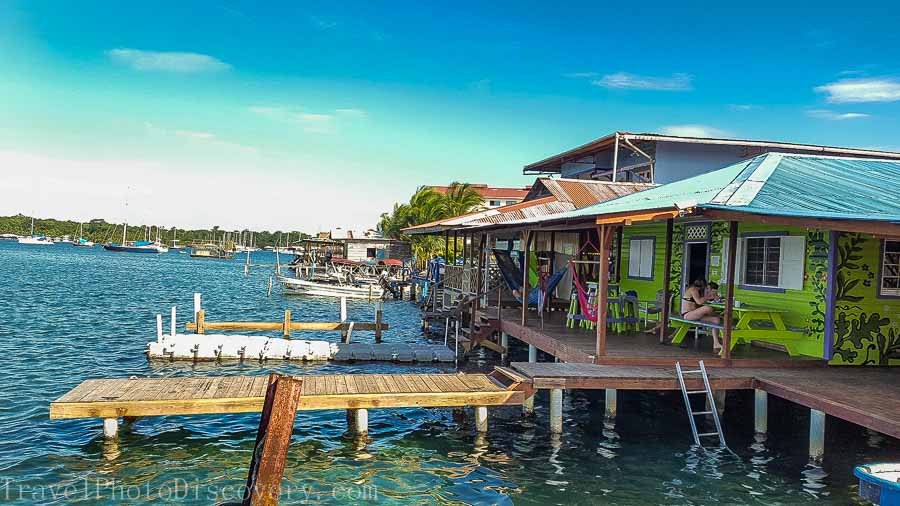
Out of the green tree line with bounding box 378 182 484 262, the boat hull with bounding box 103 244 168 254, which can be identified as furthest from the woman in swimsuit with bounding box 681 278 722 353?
the boat hull with bounding box 103 244 168 254

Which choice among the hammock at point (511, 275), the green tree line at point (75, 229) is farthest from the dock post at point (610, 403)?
the green tree line at point (75, 229)

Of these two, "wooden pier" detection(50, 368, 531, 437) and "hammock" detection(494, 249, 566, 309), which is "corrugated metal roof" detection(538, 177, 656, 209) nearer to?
"hammock" detection(494, 249, 566, 309)

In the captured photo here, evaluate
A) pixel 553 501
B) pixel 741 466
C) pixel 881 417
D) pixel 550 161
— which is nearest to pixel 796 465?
pixel 741 466

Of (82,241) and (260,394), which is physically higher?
(82,241)

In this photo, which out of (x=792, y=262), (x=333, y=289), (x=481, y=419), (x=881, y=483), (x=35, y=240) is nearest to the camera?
(x=881, y=483)

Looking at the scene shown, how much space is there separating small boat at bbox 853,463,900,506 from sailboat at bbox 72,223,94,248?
7005 inches

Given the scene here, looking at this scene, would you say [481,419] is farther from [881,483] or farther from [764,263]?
[764,263]

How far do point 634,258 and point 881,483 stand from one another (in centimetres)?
1171

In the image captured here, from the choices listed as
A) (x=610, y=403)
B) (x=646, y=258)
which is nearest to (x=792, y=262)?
(x=610, y=403)

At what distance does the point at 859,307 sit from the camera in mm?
10953

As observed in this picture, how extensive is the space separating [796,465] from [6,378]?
49.8ft

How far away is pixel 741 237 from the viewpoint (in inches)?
517

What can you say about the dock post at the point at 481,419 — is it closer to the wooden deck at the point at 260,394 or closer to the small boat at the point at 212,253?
the wooden deck at the point at 260,394

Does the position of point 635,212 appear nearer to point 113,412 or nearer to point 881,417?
point 881,417
